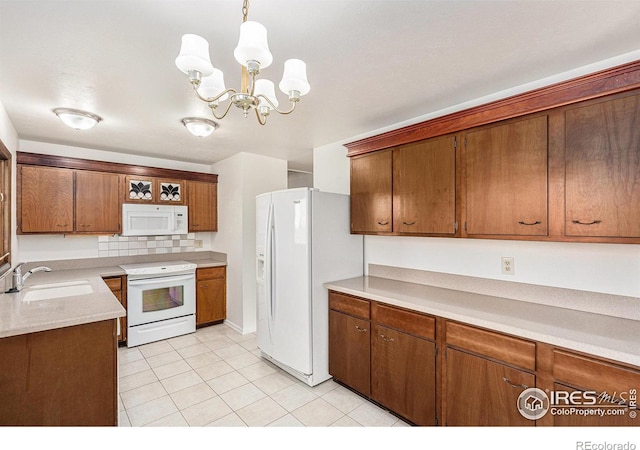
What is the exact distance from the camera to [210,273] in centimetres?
414

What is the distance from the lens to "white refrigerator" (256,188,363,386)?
8.60ft

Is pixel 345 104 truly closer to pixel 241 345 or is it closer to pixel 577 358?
pixel 577 358

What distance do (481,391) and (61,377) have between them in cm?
237

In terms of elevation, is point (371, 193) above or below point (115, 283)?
above

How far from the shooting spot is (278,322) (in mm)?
2877

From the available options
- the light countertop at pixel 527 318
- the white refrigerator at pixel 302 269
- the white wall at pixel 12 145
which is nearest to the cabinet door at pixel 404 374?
the light countertop at pixel 527 318

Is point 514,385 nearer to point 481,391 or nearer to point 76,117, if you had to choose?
point 481,391

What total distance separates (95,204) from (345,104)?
3.11 meters

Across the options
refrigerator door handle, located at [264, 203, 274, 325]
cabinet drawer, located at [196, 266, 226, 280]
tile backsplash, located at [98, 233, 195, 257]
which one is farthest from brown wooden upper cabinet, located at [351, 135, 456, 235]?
tile backsplash, located at [98, 233, 195, 257]

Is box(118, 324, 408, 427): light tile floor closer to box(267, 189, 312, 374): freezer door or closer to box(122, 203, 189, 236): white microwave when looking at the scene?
box(267, 189, 312, 374): freezer door

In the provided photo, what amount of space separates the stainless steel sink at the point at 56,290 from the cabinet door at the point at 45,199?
2.97ft

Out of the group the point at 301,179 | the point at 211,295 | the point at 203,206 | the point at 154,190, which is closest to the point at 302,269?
the point at 211,295

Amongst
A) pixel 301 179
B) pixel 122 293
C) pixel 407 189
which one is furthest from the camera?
pixel 301 179

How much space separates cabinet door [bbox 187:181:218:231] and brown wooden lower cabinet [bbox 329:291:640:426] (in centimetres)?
250
